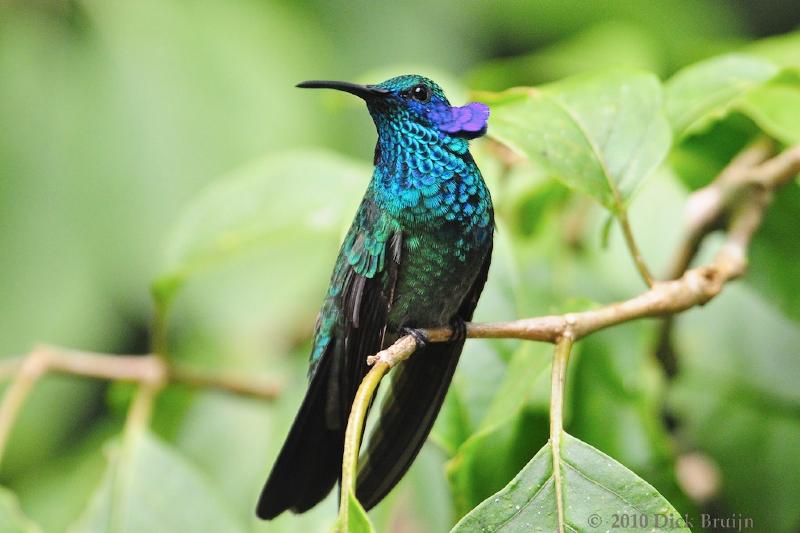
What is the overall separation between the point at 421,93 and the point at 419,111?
0.03 meters

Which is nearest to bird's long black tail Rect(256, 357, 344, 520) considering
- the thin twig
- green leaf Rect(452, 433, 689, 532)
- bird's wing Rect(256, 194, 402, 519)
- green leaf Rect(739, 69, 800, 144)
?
bird's wing Rect(256, 194, 402, 519)

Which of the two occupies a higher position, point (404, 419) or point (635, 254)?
point (635, 254)

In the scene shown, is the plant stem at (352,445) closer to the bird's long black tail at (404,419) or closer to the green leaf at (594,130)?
the bird's long black tail at (404,419)

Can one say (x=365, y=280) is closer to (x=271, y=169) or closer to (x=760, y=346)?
(x=271, y=169)

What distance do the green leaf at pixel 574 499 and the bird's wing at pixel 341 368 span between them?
27 centimetres

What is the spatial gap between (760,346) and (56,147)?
2.44 metres

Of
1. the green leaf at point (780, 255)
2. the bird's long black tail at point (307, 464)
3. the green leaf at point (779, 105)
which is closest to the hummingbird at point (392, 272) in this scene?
the bird's long black tail at point (307, 464)

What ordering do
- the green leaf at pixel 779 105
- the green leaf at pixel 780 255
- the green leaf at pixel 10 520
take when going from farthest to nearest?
the green leaf at pixel 780 255 → the green leaf at pixel 10 520 → the green leaf at pixel 779 105

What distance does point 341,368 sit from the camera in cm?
140

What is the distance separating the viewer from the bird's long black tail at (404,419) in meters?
1.40

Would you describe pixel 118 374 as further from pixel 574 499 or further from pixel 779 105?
pixel 779 105

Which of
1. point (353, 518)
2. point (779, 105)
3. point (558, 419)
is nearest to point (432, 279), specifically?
point (558, 419)

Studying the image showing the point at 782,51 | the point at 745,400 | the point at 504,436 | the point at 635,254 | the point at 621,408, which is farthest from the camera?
the point at 782,51

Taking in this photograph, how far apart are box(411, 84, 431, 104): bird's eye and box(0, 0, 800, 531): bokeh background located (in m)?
0.48
